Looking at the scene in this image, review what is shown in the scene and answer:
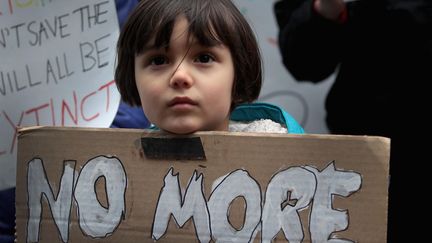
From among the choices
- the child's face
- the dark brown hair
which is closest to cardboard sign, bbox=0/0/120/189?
the dark brown hair

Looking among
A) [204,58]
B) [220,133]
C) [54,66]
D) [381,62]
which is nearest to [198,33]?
[204,58]

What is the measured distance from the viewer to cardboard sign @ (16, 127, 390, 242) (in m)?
0.77

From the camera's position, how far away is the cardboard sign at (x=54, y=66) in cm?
108

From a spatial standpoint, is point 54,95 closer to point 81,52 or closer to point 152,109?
point 81,52

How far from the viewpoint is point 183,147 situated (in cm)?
83

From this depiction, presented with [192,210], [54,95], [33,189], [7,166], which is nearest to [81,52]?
[54,95]

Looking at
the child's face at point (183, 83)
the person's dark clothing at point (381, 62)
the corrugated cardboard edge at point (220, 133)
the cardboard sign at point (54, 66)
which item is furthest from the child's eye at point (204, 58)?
the person's dark clothing at point (381, 62)

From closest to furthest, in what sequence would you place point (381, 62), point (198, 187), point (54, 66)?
point (198, 187), point (54, 66), point (381, 62)

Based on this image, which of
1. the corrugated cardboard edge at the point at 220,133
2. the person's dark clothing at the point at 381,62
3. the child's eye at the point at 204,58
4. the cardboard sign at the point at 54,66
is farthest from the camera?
the person's dark clothing at the point at 381,62

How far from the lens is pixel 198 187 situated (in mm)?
811

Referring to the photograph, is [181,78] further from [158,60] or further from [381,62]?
[381,62]

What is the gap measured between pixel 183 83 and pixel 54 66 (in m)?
0.39

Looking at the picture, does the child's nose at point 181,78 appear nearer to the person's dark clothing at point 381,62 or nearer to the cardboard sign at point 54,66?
the cardboard sign at point 54,66

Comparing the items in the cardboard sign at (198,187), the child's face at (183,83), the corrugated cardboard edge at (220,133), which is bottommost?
the cardboard sign at (198,187)
